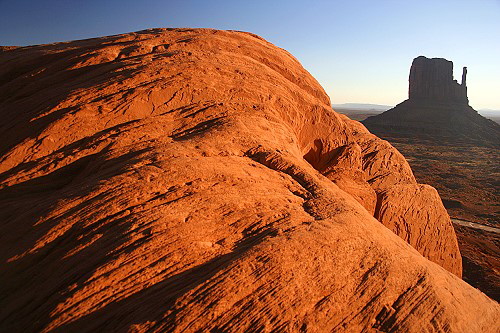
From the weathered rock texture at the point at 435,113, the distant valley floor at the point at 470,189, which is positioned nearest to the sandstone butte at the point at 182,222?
the distant valley floor at the point at 470,189

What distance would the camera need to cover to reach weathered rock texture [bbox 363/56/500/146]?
237 feet

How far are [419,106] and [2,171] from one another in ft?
313

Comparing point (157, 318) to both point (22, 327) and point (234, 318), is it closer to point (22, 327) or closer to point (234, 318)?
point (234, 318)

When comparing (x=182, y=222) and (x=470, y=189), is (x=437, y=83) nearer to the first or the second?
(x=470, y=189)

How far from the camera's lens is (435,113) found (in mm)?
80938

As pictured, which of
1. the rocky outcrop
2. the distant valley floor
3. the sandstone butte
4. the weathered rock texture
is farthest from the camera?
the rocky outcrop

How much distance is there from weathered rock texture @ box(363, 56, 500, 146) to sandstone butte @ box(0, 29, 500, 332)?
69386mm

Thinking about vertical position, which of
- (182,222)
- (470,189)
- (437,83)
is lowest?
(470,189)

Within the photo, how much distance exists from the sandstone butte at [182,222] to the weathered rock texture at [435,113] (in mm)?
69386

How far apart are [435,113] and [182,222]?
300 ft

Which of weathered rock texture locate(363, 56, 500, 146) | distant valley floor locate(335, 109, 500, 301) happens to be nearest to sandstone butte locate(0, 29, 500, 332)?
distant valley floor locate(335, 109, 500, 301)

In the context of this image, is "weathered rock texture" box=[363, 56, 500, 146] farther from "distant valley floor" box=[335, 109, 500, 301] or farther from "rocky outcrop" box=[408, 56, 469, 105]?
"distant valley floor" box=[335, 109, 500, 301]

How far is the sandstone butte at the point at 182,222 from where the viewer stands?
387 centimetres

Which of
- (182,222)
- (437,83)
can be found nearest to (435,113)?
→ (437,83)
